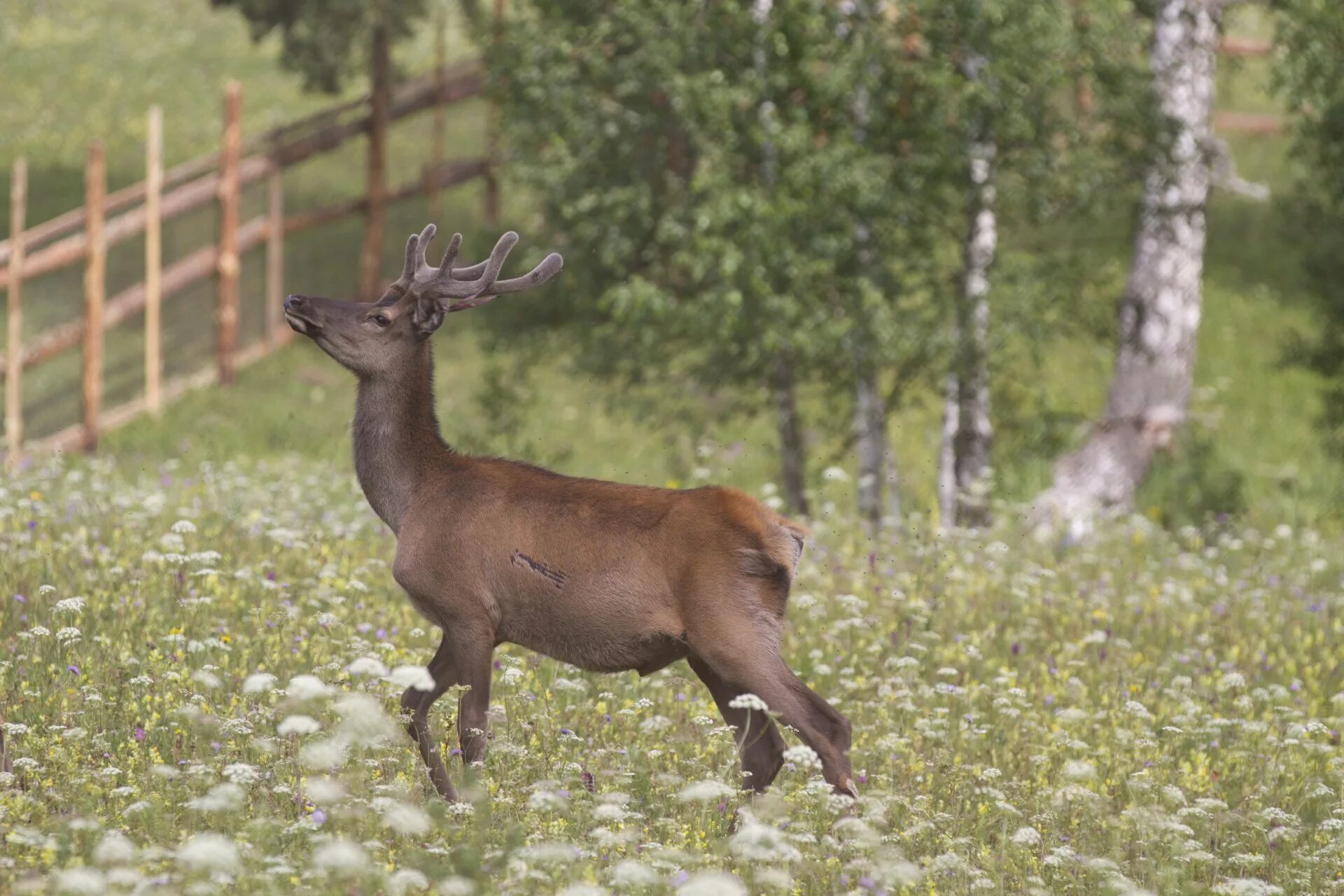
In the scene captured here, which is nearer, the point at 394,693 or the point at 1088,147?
the point at 394,693

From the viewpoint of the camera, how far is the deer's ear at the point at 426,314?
657 centimetres

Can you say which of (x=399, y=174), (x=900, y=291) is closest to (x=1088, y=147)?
(x=900, y=291)

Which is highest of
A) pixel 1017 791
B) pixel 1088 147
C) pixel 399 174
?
pixel 399 174

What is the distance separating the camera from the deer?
580 centimetres

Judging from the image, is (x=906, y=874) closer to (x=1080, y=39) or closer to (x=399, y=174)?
(x=1080, y=39)

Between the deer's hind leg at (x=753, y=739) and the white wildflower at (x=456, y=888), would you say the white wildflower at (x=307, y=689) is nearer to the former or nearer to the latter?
the white wildflower at (x=456, y=888)

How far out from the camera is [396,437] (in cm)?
645

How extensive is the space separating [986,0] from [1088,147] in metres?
1.63

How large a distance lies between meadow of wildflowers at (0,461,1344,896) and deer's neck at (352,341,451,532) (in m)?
0.66

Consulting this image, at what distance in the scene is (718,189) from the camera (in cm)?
1347

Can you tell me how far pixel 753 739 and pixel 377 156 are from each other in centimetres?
1957

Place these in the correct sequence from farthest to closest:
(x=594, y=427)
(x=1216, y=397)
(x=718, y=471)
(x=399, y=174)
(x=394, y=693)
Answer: (x=399, y=174) < (x=1216, y=397) < (x=594, y=427) < (x=718, y=471) < (x=394, y=693)

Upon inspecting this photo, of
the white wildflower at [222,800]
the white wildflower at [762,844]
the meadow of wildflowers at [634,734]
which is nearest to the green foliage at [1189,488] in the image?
the meadow of wildflowers at [634,734]

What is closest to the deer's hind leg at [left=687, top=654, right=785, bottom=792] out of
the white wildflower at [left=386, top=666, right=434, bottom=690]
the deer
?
the deer
